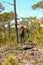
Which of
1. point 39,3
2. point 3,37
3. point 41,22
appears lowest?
point 3,37

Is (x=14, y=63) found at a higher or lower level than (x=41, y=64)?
higher

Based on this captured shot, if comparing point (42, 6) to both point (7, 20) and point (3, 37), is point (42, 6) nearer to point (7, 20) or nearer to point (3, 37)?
point (3, 37)

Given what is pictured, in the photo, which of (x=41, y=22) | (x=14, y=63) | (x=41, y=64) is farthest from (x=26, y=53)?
(x=14, y=63)

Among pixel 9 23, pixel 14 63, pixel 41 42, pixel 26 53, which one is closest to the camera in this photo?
pixel 14 63

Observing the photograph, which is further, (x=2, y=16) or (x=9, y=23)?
(x=9, y=23)

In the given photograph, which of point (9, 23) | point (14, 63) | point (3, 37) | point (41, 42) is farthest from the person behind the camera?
point (9, 23)

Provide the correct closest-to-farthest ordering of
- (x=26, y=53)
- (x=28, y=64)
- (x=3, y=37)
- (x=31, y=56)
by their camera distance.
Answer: (x=28, y=64), (x=31, y=56), (x=26, y=53), (x=3, y=37)

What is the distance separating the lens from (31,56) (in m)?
9.63

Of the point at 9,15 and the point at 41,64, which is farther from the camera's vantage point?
the point at 9,15

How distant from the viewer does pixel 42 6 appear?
19031 millimetres

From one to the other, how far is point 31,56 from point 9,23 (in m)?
23.0

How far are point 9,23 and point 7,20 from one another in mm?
1156

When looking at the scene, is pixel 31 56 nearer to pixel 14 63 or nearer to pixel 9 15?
pixel 14 63

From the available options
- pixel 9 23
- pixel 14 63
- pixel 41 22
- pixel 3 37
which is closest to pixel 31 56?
pixel 41 22
